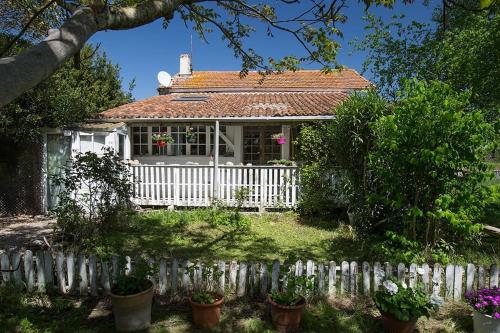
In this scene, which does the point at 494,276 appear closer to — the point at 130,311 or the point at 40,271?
the point at 130,311

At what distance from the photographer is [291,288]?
3873mm

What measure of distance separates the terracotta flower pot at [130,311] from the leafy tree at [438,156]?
3649 mm

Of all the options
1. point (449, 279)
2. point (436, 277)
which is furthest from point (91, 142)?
point (449, 279)

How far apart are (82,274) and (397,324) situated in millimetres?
3732

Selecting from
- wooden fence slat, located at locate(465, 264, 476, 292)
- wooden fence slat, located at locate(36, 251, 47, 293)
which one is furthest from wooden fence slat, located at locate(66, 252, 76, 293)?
wooden fence slat, located at locate(465, 264, 476, 292)

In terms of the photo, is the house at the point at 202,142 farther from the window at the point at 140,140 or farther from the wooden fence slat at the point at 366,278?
the wooden fence slat at the point at 366,278

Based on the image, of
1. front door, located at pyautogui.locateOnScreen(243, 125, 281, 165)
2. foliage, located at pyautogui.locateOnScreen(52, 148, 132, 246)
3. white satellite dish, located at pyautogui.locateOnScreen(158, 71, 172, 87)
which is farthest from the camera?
white satellite dish, located at pyautogui.locateOnScreen(158, 71, 172, 87)

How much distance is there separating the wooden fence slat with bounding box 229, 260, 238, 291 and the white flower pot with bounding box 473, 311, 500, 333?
2612 millimetres

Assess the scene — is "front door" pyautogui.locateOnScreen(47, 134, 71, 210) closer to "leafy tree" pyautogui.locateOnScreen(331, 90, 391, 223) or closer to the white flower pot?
"leafy tree" pyautogui.locateOnScreen(331, 90, 391, 223)

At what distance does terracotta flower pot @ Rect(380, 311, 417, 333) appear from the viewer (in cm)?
353

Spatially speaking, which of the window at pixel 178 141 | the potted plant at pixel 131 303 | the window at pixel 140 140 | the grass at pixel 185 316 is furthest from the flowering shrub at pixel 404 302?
the window at pixel 140 140

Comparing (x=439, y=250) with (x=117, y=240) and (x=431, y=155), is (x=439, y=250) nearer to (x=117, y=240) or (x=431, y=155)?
(x=431, y=155)

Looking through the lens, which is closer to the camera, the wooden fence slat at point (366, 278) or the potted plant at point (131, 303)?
the potted plant at point (131, 303)

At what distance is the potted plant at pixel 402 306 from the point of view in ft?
11.5
